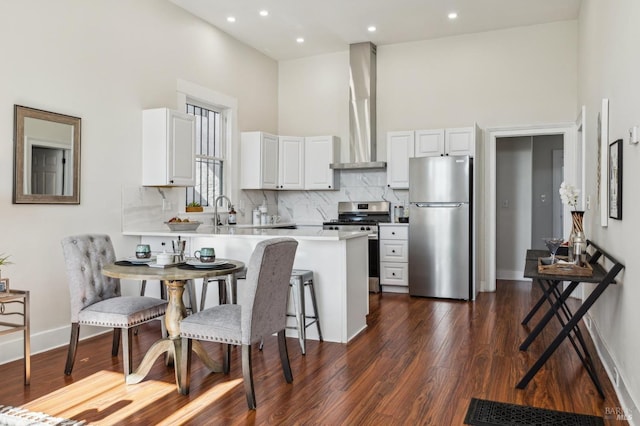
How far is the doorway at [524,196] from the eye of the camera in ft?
24.2

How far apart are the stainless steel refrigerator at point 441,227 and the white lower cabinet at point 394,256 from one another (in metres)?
0.16

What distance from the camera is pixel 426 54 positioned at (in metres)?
6.79

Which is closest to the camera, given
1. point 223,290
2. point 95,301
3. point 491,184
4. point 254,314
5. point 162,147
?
point 254,314

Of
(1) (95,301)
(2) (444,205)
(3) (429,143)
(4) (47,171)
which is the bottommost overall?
(1) (95,301)

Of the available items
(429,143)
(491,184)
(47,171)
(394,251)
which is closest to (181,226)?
(47,171)

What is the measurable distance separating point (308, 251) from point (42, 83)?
2504 mm

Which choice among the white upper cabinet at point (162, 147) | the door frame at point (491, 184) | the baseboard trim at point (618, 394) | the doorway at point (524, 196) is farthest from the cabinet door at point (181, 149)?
the doorway at point (524, 196)

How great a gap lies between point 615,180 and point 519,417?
155cm

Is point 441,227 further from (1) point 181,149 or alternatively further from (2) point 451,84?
(1) point 181,149

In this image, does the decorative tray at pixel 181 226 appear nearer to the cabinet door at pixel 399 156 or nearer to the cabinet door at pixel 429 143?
the cabinet door at pixel 399 156

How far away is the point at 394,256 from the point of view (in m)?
6.39

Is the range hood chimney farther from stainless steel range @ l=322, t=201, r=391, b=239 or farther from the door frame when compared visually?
the door frame

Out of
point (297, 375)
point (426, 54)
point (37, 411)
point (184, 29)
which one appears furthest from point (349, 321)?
point (426, 54)

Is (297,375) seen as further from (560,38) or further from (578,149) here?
(560,38)
